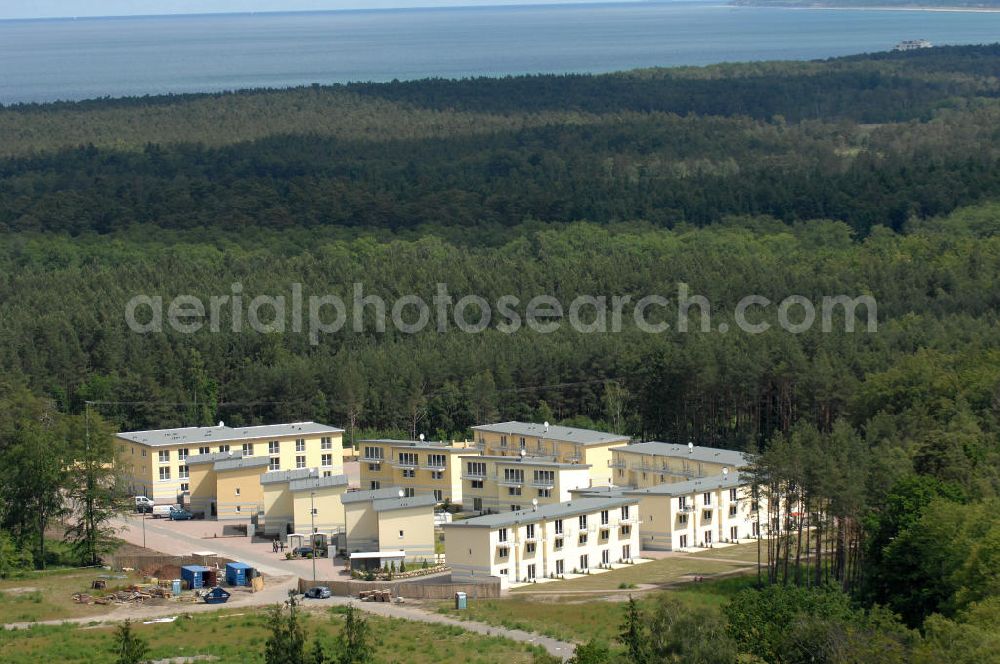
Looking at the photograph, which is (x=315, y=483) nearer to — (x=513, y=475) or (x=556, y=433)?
(x=513, y=475)

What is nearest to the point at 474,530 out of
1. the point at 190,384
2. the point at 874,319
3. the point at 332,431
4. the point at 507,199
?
the point at 332,431

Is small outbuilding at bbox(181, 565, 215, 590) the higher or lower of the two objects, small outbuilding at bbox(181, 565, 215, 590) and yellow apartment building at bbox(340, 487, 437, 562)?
the lower

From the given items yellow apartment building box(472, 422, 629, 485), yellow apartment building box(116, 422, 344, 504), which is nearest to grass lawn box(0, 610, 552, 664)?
yellow apartment building box(472, 422, 629, 485)

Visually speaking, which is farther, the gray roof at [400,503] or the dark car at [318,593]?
the gray roof at [400,503]

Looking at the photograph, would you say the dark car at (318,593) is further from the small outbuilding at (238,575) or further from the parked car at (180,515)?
the parked car at (180,515)

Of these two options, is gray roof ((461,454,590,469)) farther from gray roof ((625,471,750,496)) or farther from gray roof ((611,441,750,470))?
gray roof ((625,471,750,496))

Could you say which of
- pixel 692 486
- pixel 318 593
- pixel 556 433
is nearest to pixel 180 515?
pixel 556 433

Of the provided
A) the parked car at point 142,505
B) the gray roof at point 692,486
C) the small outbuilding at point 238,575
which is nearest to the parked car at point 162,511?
the parked car at point 142,505
